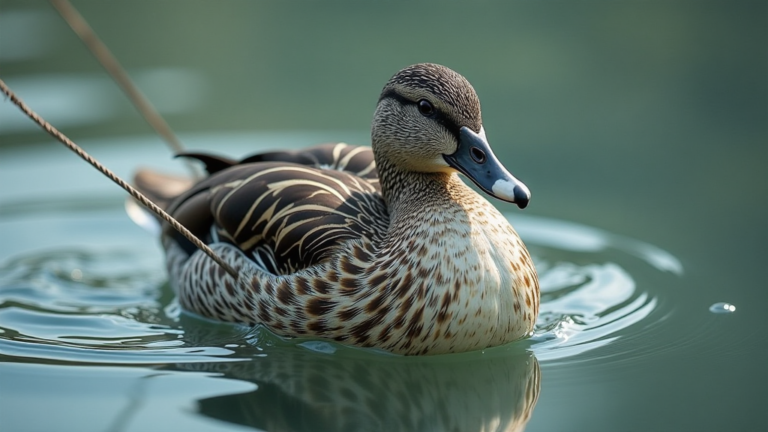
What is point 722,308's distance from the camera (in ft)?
18.2

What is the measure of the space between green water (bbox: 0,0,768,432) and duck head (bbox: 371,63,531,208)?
2.75 feet

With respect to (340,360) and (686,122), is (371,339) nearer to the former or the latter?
(340,360)

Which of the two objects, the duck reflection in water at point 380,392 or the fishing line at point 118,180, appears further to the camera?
the fishing line at point 118,180

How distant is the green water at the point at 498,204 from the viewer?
4621mm

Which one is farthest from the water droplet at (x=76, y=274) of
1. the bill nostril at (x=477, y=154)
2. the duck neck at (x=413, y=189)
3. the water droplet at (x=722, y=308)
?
the water droplet at (x=722, y=308)

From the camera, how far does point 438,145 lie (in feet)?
16.5

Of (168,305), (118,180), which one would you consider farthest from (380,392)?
(168,305)

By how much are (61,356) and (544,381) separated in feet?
7.37

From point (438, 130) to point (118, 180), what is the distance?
1.47 metres

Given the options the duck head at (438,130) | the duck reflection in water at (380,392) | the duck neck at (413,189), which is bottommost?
the duck reflection in water at (380,392)

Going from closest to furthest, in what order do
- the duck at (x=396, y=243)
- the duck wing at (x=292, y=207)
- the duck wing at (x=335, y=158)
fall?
the duck at (x=396, y=243)
the duck wing at (x=292, y=207)
the duck wing at (x=335, y=158)

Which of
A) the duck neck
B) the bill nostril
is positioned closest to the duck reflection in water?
the duck neck

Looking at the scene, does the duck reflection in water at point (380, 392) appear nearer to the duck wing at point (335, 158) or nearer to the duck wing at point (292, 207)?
the duck wing at point (292, 207)

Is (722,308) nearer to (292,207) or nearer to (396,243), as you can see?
(396,243)
